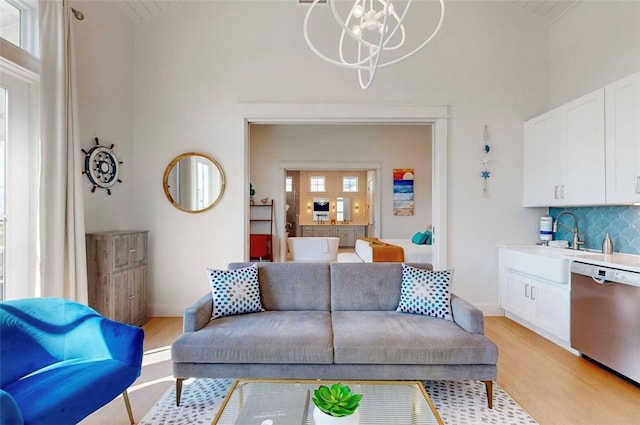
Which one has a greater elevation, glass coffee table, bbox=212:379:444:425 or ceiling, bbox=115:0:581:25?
ceiling, bbox=115:0:581:25

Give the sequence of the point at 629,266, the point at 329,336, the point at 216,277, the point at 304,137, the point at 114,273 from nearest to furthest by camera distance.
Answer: the point at 329,336 < the point at 629,266 < the point at 216,277 < the point at 114,273 < the point at 304,137

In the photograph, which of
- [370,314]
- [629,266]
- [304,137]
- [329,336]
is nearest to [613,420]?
[629,266]

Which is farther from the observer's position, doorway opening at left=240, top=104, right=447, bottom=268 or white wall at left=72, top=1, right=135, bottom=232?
doorway opening at left=240, top=104, right=447, bottom=268

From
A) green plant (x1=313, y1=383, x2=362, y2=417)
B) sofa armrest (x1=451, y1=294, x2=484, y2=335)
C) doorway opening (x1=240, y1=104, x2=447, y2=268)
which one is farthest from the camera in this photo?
doorway opening (x1=240, y1=104, x2=447, y2=268)

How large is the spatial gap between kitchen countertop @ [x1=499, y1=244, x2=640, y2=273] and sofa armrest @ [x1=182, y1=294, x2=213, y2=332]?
3.07 m

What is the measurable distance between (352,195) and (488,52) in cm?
710

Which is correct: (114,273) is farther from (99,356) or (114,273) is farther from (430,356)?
(430,356)

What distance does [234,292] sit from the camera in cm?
246

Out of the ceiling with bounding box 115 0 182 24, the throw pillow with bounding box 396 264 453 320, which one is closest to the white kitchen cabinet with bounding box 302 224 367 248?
the ceiling with bounding box 115 0 182 24

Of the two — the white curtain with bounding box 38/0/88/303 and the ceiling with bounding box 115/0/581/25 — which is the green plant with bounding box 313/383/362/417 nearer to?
the white curtain with bounding box 38/0/88/303

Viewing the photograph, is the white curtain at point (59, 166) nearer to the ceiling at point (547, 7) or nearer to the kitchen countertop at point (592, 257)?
the kitchen countertop at point (592, 257)

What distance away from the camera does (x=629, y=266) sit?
225 centimetres

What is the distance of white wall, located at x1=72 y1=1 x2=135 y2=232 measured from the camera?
3.05m

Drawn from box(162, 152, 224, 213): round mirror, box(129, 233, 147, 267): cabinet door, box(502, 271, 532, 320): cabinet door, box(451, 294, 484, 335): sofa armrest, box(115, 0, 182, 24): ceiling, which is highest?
box(115, 0, 182, 24): ceiling
